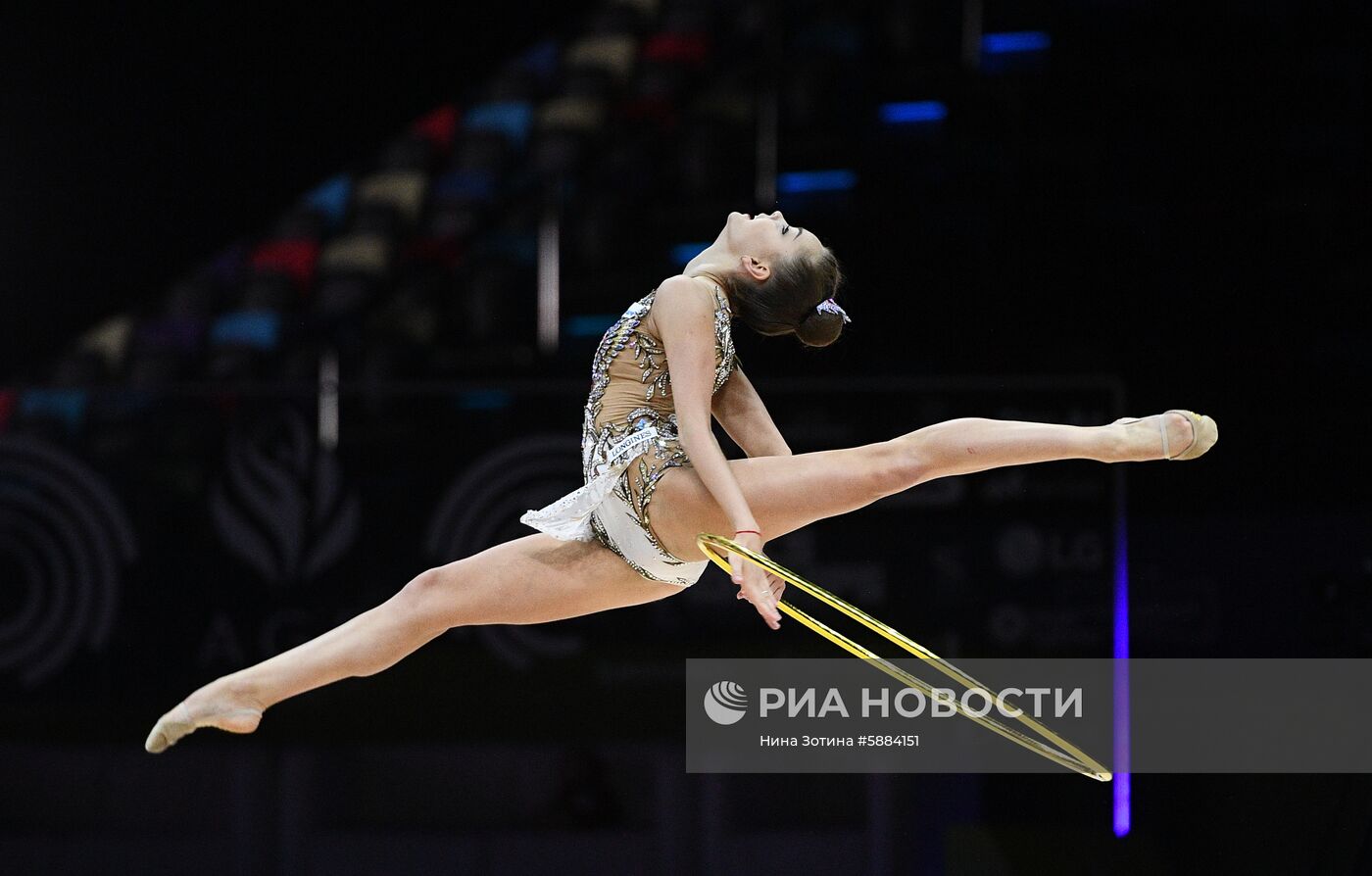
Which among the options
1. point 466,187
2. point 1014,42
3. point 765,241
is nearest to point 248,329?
point 466,187

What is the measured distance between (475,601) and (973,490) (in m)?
2.05

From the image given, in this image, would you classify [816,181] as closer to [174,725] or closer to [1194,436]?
[1194,436]

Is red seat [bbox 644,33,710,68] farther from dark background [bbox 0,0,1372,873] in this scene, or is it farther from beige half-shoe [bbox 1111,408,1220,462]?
beige half-shoe [bbox 1111,408,1220,462]

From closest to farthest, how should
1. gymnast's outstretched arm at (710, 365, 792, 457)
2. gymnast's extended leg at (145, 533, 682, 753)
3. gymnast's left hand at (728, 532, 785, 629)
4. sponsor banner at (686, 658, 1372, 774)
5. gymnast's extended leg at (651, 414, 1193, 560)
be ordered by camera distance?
1. gymnast's left hand at (728, 532, 785, 629)
2. gymnast's extended leg at (651, 414, 1193, 560)
3. gymnast's extended leg at (145, 533, 682, 753)
4. gymnast's outstretched arm at (710, 365, 792, 457)
5. sponsor banner at (686, 658, 1372, 774)

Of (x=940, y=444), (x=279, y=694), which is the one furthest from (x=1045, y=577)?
(x=279, y=694)

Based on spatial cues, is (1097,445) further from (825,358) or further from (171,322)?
(171,322)

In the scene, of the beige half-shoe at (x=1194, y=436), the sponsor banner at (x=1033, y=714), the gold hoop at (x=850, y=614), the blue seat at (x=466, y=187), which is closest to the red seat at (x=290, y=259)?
the blue seat at (x=466, y=187)

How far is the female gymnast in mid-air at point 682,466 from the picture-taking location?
10.2 ft

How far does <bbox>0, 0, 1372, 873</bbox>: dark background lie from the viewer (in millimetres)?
4859

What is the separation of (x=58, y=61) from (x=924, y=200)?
3248mm

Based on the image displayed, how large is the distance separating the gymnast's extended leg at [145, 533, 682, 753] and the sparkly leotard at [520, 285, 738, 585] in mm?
53

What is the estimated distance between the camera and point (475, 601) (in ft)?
11.2

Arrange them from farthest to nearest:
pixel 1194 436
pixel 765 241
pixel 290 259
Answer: pixel 290 259 → pixel 765 241 → pixel 1194 436

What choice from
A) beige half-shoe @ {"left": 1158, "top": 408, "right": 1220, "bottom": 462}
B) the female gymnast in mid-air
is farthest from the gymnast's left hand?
beige half-shoe @ {"left": 1158, "top": 408, "right": 1220, "bottom": 462}
